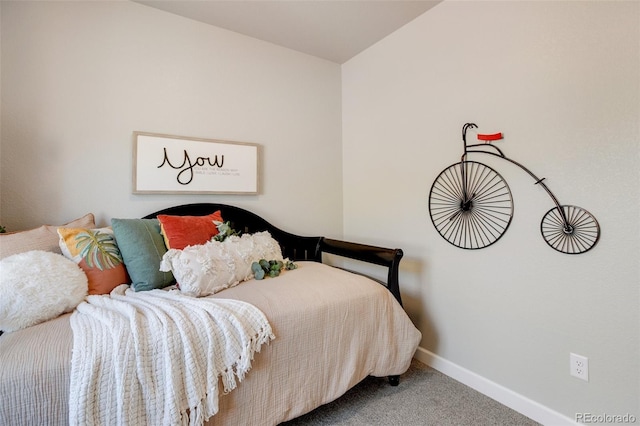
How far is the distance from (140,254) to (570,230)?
2.06m

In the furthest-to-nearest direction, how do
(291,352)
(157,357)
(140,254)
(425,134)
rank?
(425,134), (140,254), (291,352), (157,357)

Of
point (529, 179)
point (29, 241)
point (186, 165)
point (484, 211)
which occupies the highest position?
point (186, 165)

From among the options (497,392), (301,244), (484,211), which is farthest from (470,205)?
(301,244)

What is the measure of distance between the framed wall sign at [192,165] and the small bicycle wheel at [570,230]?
186 centimetres

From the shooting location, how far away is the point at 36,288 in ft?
3.76

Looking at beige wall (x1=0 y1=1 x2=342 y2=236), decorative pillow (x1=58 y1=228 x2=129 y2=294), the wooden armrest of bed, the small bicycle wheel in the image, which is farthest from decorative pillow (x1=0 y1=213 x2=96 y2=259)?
→ the small bicycle wheel

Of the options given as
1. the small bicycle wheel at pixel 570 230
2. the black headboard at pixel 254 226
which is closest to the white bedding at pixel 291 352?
the black headboard at pixel 254 226

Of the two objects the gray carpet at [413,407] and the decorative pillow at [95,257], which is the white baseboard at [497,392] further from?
the decorative pillow at [95,257]

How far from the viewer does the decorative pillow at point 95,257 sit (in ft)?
4.60

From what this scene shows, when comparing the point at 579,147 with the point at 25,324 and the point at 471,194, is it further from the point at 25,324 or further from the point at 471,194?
the point at 25,324

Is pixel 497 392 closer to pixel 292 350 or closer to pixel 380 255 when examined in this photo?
pixel 380 255

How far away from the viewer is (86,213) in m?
1.81

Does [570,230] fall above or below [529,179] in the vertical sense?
below

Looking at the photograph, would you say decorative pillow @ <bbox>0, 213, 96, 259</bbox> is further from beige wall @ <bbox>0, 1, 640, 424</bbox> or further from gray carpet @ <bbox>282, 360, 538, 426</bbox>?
gray carpet @ <bbox>282, 360, 538, 426</bbox>
